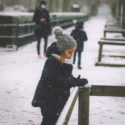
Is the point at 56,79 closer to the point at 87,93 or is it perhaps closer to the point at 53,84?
the point at 53,84

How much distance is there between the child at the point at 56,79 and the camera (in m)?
3.25

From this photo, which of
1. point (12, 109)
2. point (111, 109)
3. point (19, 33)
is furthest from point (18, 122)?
point (19, 33)

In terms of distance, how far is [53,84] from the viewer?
335cm

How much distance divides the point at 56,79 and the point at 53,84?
12 centimetres

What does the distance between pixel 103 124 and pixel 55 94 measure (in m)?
1.52

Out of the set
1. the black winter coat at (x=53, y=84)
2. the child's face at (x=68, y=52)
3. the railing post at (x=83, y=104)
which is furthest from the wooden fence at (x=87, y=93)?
the child's face at (x=68, y=52)

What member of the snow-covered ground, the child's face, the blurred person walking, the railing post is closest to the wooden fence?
the railing post

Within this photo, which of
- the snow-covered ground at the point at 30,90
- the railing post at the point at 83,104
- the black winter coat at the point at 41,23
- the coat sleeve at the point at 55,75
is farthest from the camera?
the black winter coat at the point at 41,23

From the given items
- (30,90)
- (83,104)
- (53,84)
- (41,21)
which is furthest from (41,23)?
(83,104)

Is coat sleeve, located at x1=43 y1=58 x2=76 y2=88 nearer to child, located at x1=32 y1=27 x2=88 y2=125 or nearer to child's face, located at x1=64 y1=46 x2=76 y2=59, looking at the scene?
child, located at x1=32 y1=27 x2=88 y2=125

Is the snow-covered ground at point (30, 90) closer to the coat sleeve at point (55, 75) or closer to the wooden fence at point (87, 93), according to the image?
the wooden fence at point (87, 93)

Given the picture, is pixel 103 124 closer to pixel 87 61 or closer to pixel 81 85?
pixel 81 85

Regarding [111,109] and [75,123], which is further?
[111,109]

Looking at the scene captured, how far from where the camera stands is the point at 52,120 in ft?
11.8
